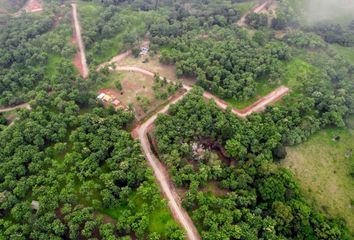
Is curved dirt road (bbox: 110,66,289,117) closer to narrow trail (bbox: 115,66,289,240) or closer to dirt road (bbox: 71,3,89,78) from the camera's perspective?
narrow trail (bbox: 115,66,289,240)

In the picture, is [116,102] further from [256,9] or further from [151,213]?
[256,9]

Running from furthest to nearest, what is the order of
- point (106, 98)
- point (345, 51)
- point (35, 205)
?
1. point (345, 51)
2. point (106, 98)
3. point (35, 205)

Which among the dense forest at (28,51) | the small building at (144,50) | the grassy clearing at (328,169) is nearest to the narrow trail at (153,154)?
the small building at (144,50)

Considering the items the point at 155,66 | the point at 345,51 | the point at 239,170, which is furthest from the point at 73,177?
the point at 345,51

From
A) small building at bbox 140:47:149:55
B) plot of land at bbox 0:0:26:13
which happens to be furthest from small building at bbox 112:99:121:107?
plot of land at bbox 0:0:26:13

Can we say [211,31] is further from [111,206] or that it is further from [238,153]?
[111,206]

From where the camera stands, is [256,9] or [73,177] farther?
[256,9]

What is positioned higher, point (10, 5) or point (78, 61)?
point (10, 5)

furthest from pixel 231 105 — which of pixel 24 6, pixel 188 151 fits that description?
pixel 24 6
